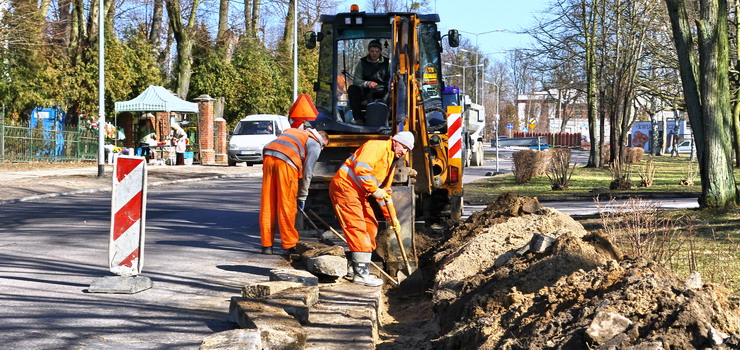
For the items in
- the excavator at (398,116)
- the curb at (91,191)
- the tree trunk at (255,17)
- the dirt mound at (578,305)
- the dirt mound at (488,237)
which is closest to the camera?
the dirt mound at (578,305)

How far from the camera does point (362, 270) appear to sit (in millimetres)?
10031

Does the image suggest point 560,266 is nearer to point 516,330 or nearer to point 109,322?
point 516,330

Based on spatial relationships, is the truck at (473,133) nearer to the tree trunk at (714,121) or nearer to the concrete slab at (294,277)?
the tree trunk at (714,121)

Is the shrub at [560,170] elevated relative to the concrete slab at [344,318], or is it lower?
elevated

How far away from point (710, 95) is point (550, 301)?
399 inches

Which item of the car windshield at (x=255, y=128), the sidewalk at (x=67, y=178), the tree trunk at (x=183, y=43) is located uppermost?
the tree trunk at (x=183, y=43)

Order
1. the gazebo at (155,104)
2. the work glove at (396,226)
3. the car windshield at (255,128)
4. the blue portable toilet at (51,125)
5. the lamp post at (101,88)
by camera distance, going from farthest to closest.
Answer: the car windshield at (255,128)
the gazebo at (155,104)
the blue portable toilet at (51,125)
the lamp post at (101,88)
the work glove at (396,226)

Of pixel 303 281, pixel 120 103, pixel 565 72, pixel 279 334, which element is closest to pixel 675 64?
pixel 565 72

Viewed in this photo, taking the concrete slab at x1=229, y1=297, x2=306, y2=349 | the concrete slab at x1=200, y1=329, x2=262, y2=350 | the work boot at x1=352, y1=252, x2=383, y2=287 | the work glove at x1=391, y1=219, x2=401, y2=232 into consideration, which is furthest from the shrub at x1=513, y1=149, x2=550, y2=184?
the concrete slab at x1=200, y1=329, x2=262, y2=350

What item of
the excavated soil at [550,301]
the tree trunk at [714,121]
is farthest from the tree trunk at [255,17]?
the excavated soil at [550,301]

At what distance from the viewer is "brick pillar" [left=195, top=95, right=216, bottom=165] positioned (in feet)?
131

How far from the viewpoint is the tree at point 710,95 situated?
15.4 meters

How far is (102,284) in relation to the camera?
8.59 m

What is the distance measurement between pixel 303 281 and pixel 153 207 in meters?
10.4
